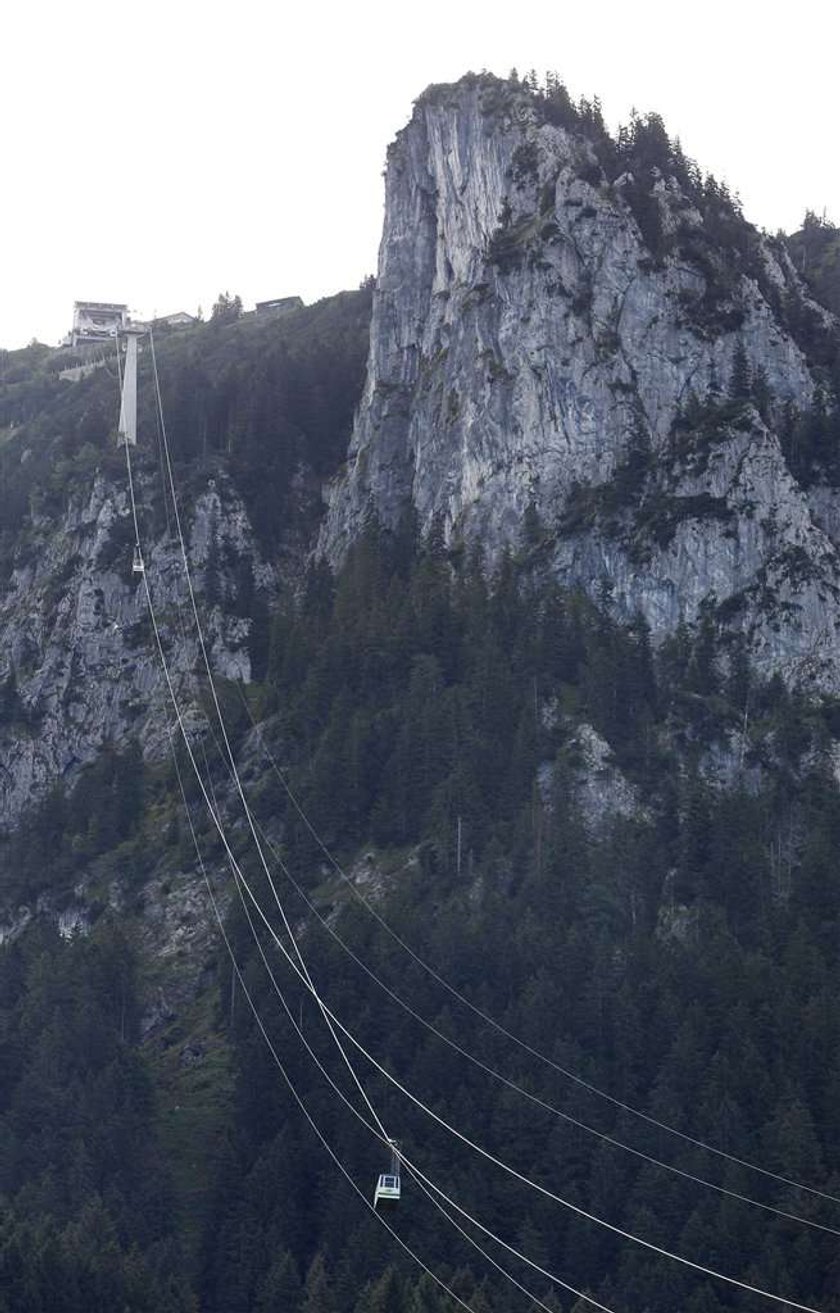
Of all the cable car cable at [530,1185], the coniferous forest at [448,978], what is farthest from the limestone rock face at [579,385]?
the cable car cable at [530,1185]

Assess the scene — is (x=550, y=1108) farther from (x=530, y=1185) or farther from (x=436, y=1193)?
(x=436, y=1193)

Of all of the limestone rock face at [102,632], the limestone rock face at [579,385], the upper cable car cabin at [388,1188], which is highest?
the limestone rock face at [579,385]

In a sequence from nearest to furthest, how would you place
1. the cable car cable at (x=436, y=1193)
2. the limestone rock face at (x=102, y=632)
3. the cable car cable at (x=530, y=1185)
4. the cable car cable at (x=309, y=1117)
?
the cable car cable at (x=530, y=1185) < the cable car cable at (x=309, y=1117) < the cable car cable at (x=436, y=1193) < the limestone rock face at (x=102, y=632)

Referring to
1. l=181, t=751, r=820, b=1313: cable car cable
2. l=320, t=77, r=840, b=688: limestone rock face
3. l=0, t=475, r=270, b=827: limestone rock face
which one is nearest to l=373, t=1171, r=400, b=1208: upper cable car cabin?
l=181, t=751, r=820, b=1313: cable car cable

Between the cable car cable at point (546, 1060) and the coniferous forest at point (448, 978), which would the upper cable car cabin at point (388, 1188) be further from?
the cable car cable at point (546, 1060)

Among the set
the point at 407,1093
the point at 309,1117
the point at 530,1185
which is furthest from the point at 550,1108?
the point at 309,1117

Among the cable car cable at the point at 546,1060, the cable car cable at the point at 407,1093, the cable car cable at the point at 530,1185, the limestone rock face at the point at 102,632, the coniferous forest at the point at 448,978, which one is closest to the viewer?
the cable car cable at the point at 530,1185

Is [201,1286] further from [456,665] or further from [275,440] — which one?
[275,440]
